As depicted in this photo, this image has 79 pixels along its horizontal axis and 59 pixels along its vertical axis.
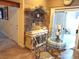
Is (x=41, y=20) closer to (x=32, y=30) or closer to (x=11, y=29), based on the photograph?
(x=32, y=30)

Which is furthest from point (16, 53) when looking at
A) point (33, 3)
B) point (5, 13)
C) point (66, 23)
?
point (66, 23)

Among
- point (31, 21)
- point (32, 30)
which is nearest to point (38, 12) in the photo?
point (31, 21)

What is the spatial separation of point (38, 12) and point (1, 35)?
3479 mm

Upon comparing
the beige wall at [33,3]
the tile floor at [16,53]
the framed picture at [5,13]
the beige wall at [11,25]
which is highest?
the beige wall at [33,3]

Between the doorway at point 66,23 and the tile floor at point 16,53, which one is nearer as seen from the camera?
the tile floor at point 16,53

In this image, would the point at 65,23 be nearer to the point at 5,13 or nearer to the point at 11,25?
the point at 11,25

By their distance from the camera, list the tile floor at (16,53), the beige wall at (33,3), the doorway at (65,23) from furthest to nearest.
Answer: the beige wall at (33,3) < the doorway at (65,23) < the tile floor at (16,53)

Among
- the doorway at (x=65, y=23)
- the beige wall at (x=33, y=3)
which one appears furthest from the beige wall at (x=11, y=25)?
the doorway at (x=65, y=23)

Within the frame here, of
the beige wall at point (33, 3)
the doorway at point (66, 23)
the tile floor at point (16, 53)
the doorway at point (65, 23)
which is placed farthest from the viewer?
the doorway at point (66, 23)

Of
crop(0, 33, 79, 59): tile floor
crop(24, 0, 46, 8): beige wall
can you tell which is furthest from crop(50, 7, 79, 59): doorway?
crop(24, 0, 46, 8): beige wall

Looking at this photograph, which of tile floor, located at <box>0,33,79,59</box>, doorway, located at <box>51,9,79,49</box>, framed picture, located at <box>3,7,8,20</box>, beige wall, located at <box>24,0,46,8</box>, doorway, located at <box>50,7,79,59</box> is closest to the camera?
tile floor, located at <box>0,33,79,59</box>

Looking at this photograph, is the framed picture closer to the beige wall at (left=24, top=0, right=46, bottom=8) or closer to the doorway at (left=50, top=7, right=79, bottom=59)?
the beige wall at (left=24, top=0, right=46, bottom=8)

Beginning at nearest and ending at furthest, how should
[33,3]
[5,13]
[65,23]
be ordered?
[33,3], [65,23], [5,13]

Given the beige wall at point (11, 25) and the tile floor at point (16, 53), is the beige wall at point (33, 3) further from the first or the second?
the tile floor at point (16, 53)
